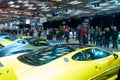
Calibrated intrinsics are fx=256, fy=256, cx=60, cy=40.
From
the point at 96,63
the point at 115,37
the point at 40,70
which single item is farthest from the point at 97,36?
the point at 40,70

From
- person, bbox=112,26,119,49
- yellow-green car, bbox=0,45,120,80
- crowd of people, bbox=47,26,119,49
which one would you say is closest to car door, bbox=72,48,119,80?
yellow-green car, bbox=0,45,120,80

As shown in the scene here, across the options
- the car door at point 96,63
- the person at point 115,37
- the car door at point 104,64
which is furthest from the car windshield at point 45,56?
the person at point 115,37

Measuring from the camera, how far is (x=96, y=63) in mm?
5855

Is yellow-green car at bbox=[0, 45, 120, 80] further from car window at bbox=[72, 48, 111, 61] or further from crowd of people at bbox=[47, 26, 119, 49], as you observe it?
crowd of people at bbox=[47, 26, 119, 49]

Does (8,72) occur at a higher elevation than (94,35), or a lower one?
higher

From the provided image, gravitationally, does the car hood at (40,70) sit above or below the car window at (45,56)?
below

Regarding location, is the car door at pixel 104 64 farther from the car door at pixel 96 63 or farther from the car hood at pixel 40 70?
the car hood at pixel 40 70

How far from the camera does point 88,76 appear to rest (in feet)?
18.0

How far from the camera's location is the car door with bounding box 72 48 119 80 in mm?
5577

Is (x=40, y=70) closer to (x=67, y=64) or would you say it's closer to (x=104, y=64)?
(x=67, y=64)

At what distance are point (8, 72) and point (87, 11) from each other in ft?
92.7

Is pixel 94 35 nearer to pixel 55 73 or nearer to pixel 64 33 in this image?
pixel 64 33

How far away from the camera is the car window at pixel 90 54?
18.8 ft

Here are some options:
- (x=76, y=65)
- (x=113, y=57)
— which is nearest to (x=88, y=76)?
(x=76, y=65)
